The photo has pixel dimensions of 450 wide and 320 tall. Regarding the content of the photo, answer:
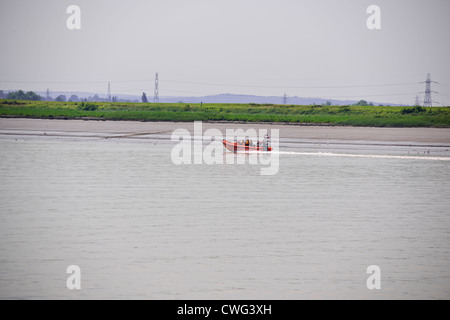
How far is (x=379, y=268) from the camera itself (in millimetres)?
11852

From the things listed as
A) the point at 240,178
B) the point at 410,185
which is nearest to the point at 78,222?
the point at 240,178

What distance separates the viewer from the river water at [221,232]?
1069 centimetres

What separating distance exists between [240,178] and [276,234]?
11.8 meters

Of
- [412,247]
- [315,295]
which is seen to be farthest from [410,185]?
[315,295]

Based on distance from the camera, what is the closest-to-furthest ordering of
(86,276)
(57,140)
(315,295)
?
(315,295) < (86,276) < (57,140)

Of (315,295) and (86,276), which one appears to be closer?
(315,295)

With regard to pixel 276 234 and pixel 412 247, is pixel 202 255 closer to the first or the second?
pixel 276 234

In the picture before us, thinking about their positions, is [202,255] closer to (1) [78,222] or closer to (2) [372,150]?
(1) [78,222]

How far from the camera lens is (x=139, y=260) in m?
12.1

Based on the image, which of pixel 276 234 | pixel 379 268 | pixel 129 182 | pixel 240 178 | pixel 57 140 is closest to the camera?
pixel 379 268

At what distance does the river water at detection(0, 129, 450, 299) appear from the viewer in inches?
421

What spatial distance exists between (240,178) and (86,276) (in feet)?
52.1

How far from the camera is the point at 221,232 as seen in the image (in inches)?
583
